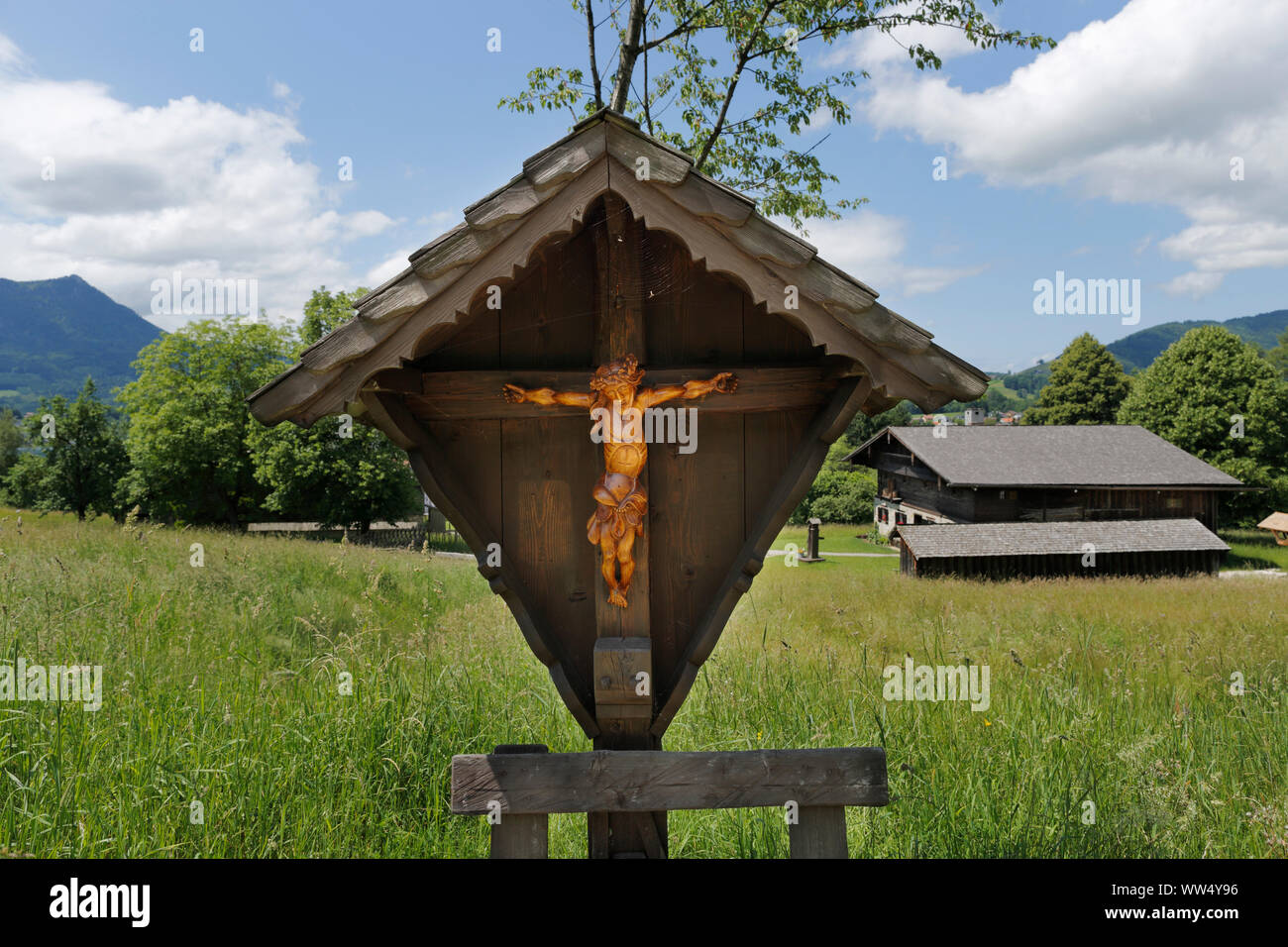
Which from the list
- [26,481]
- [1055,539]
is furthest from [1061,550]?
[26,481]

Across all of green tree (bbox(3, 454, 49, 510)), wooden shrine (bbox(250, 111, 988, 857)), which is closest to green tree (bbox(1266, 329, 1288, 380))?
wooden shrine (bbox(250, 111, 988, 857))

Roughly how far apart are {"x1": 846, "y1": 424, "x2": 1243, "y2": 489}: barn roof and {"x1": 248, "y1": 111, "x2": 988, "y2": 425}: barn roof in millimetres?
26085

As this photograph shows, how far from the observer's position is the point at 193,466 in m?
31.5

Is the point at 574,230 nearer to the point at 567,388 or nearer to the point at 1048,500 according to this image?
the point at 567,388

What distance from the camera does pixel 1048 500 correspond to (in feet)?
87.6

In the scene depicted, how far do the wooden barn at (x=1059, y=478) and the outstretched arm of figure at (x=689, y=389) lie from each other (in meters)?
25.9

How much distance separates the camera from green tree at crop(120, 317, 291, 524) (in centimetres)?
3106

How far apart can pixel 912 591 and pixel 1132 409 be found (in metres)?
33.4

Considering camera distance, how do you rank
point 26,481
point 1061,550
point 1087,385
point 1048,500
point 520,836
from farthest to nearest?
point 26,481 → point 1087,385 → point 1048,500 → point 1061,550 → point 520,836

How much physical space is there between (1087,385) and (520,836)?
5606 cm

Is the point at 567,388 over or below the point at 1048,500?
over

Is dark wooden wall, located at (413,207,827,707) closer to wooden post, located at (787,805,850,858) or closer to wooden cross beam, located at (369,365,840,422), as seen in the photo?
wooden cross beam, located at (369,365,840,422)
